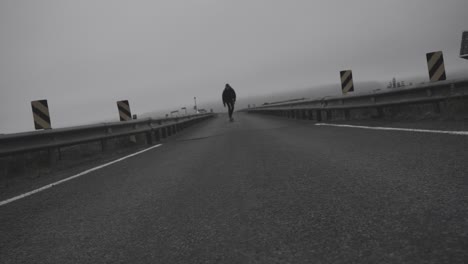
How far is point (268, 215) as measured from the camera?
2619 mm

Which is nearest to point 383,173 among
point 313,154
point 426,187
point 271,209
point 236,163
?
point 426,187

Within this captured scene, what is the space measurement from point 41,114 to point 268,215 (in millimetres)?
9705

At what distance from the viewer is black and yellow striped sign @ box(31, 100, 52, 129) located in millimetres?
10055

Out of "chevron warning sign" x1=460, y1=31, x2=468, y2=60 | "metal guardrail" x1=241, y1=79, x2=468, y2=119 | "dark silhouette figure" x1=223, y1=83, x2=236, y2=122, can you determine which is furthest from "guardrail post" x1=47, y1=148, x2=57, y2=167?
"chevron warning sign" x1=460, y1=31, x2=468, y2=60

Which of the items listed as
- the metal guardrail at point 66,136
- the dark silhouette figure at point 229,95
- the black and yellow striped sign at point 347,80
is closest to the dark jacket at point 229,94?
the dark silhouette figure at point 229,95

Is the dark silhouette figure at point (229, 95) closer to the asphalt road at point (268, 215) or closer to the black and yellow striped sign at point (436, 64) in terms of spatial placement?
the black and yellow striped sign at point (436, 64)

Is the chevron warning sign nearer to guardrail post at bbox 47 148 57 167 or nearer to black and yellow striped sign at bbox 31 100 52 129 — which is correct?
black and yellow striped sign at bbox 31 100 52 129

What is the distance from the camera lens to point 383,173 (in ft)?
11.6

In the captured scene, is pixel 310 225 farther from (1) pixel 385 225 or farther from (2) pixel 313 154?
(2) pixel 313 154

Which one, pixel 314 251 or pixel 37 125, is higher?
pixel 37 125

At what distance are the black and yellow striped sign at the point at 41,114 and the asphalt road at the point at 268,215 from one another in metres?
6.27

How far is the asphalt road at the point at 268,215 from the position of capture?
195 centimetres

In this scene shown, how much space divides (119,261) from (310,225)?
125cm

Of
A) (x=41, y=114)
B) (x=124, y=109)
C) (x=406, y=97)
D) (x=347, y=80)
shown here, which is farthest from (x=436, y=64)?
(x=41, y=114)
